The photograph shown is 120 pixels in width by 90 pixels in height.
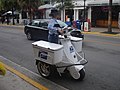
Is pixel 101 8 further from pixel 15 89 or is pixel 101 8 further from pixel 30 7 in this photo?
pixel 15 89

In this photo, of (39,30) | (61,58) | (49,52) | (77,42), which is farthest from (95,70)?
(39,30)

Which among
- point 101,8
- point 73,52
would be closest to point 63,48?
point 73,52

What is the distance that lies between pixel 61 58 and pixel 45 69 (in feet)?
2.86

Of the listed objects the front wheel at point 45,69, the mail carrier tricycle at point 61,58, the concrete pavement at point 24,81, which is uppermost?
the mail carrier tricycle at point 61,58

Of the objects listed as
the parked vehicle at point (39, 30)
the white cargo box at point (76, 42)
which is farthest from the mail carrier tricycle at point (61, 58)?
the parked vehicle at point (39, 30)

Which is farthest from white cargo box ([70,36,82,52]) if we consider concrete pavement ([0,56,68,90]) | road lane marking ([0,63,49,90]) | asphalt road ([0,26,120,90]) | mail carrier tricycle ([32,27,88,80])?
road lane marking ([0,63,49,90])

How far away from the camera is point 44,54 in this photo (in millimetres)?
6398

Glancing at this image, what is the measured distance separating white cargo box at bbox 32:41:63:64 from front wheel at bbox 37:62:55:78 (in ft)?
1.08

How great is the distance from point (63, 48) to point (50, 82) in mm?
1008

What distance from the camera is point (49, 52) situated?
6.16 metres

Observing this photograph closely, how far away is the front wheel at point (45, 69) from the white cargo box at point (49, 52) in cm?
33

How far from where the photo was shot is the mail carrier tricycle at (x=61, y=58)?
614cm

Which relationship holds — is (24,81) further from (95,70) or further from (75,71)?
(95,70)

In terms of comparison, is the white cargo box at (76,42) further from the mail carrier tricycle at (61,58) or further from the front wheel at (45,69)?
the front wheel at (45,69)
